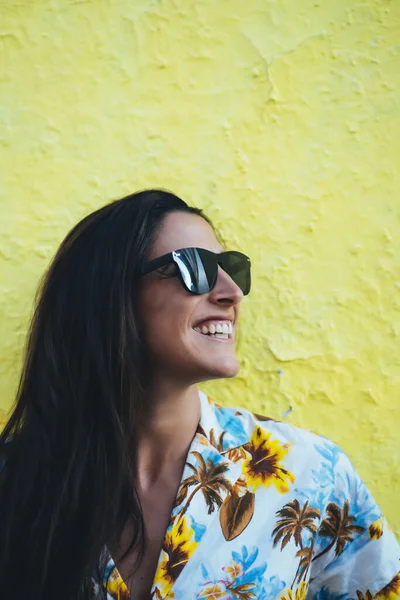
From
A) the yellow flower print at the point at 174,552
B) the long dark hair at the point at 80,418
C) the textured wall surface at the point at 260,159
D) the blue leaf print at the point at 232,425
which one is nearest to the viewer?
the yellow flower print at the point at 174,552

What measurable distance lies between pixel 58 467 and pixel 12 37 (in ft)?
4.08

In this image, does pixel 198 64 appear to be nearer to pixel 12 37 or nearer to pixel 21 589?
pixel 12 37

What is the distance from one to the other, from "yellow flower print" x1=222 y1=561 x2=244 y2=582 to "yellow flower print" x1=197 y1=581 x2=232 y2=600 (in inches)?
1.0

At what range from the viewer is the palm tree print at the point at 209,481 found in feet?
5.17

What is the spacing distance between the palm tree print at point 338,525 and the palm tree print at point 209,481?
259 mm

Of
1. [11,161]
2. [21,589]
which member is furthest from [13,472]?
[11,161]

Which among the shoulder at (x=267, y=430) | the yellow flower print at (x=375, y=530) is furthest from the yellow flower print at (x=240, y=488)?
the yellow flower print at (x=375, y=530)

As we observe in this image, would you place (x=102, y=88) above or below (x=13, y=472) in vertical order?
above

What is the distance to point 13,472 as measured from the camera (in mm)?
1715

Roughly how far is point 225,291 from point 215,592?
70cm

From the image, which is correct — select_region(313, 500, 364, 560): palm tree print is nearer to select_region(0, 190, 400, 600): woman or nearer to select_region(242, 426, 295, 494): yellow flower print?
select_region(0, 190, 400, 600): woman

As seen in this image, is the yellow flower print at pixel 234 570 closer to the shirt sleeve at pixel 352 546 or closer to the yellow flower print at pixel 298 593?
the yellow flower print at pixel 298 593

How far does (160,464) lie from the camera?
1676 mm

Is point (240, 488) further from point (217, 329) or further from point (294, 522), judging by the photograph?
point (217, 329)
